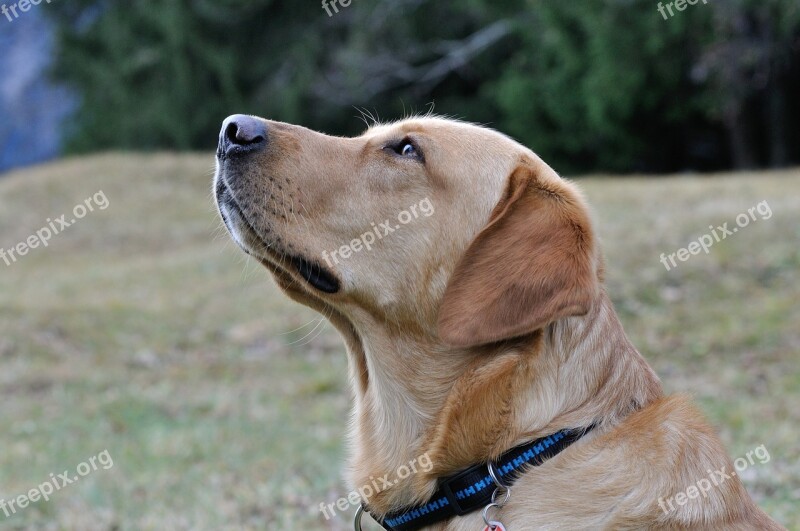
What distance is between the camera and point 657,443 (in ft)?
9.71

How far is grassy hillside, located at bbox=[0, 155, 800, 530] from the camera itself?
20.4 feet

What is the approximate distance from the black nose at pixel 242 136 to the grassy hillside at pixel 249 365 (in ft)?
3.06

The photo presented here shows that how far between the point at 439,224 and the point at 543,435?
88cm

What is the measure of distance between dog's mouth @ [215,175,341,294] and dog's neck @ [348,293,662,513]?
362 millimetres

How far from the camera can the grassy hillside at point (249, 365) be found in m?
6.23

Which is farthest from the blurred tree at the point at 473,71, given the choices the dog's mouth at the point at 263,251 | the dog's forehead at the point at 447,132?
the dog's mouth at the point at 263,251
